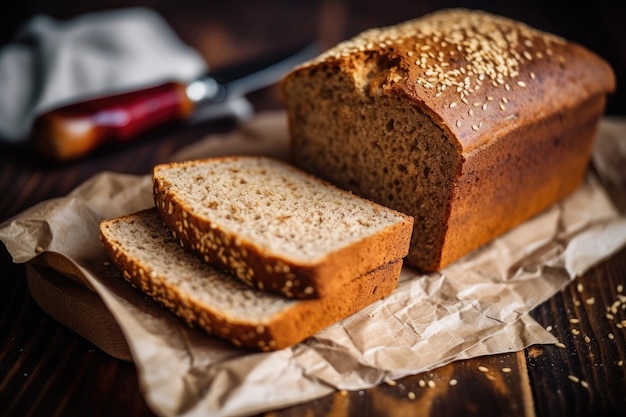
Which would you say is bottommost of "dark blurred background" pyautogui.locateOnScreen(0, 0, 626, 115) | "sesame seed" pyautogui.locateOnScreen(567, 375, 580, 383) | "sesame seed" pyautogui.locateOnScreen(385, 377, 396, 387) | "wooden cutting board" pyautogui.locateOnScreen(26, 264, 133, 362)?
"sesame seed" pyautogui.locateOnScreen(567, 375, 580, 383)

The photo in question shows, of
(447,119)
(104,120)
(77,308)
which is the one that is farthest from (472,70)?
(104,120)

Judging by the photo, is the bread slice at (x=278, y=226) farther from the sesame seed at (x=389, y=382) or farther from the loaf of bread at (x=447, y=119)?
the sesame seed at (x=389, y=382)

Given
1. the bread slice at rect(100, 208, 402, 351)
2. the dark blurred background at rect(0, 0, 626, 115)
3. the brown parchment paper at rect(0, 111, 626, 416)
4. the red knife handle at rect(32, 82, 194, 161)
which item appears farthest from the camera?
the dark blurred background at rect(0, 0, 626, 115)

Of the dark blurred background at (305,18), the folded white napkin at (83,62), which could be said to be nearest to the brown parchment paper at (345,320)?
the folded white napkin at (83,62)

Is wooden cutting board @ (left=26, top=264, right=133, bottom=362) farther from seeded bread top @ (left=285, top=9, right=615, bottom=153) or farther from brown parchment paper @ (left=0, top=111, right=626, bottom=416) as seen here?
seeded bread top @ (left=285, top=9, right=615, bottom=153)

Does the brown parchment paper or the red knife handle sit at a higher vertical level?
the red knife handle

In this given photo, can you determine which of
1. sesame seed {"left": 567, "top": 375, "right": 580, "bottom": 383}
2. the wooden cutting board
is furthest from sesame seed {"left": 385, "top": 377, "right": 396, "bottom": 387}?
the wooden cutting board

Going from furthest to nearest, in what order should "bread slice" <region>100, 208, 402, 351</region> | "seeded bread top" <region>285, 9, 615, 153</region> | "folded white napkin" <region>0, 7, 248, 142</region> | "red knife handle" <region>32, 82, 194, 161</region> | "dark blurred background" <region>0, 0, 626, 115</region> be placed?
"dark blurred background" <region>0, 0, 626, 115</region> < "folded white napkin" <region>0, 7, 248, 142</region> < "red knife handle" <region>32, 82, 194, 161</region> < "seeded bread top" <region>285, 9, 615, 153</region> < "bread slice" <region>100, 208, 402, 351</region>
